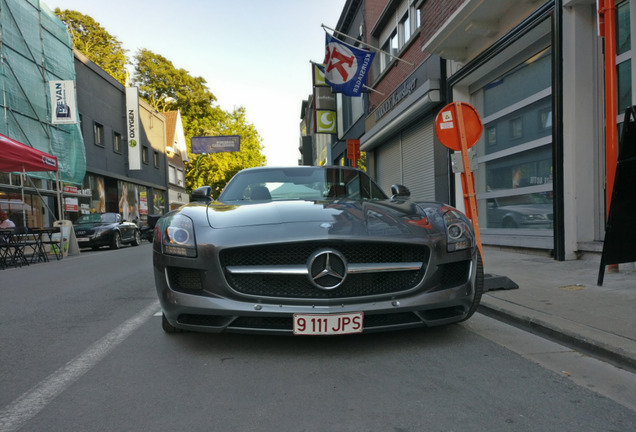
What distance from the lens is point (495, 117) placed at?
8.85 meters

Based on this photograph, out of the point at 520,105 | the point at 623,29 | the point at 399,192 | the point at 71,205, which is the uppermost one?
the point at 623,29

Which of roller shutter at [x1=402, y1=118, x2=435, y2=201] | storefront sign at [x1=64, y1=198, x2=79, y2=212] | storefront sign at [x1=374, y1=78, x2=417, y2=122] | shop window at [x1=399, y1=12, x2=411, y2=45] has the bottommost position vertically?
storefront sign at [x1=64, y1=198, x2=79, y2=212]

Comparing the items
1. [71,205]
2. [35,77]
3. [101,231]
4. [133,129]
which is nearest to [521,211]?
[101,231]

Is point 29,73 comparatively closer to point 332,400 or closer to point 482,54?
point 482,54

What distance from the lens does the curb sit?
8.48 feet

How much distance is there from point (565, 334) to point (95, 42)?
38.9 m

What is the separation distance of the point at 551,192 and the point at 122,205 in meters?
25.0

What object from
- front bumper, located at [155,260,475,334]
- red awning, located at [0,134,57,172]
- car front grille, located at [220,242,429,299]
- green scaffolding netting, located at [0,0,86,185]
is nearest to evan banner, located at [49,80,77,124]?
green scaffolding netting, located at [0,0,86,185]

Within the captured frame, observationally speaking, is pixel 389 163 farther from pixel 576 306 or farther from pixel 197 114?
pixel 197 114

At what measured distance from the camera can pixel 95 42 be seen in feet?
113

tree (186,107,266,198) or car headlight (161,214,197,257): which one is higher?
tree (186,107,266,198)

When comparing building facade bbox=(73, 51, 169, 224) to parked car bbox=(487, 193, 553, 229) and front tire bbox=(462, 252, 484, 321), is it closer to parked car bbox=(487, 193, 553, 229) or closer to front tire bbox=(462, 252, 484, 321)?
parked car bbox=(487, 193, 553, 229)

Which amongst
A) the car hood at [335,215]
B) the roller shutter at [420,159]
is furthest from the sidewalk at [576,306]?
the roller shutter at [420,159]

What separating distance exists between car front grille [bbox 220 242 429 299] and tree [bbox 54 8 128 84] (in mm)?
34773
